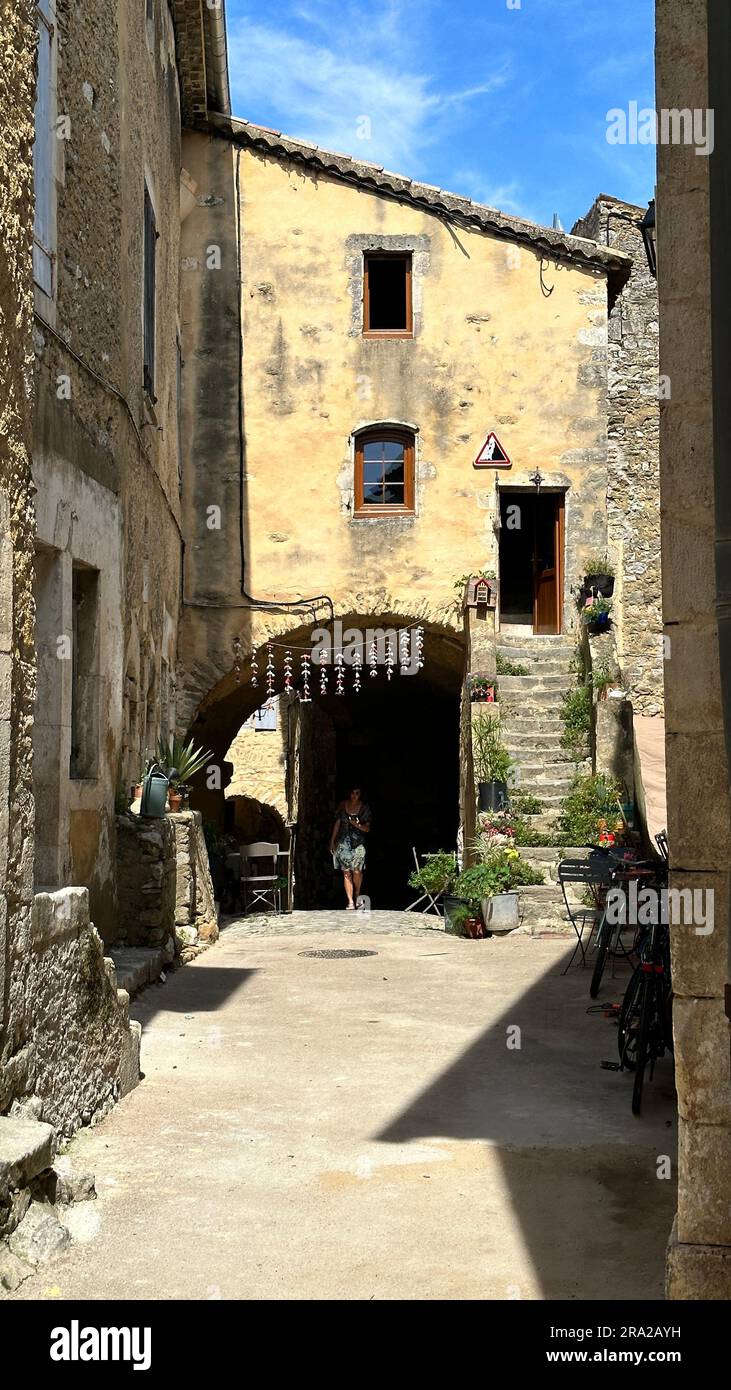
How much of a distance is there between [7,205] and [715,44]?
7.67 feet

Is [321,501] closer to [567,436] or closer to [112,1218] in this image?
[567,436]

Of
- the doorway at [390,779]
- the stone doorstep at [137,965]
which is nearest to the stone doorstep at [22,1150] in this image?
the stone doorstep at [137,965]

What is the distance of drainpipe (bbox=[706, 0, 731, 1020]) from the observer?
11.4ft

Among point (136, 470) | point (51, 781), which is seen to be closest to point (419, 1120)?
point (51, 781)

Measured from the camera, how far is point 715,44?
3.57 metres

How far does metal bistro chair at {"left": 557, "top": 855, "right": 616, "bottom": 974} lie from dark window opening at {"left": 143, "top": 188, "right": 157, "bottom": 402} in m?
5.26

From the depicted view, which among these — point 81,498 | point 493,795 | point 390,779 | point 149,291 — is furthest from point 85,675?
point 390,779

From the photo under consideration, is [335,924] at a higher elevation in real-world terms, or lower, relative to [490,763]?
lower

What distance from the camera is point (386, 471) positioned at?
16578mm

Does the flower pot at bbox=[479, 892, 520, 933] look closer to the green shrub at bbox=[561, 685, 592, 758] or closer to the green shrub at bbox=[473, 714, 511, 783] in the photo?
the green shrub at bbox=[473, 714, 511, 783]

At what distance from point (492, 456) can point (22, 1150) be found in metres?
13.1

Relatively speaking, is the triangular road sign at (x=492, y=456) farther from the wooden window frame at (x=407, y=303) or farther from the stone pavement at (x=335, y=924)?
the stone pavement at (x=335, y=924)

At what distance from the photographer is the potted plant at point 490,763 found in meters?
14.5

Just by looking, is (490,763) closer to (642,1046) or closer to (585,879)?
(585,879)
